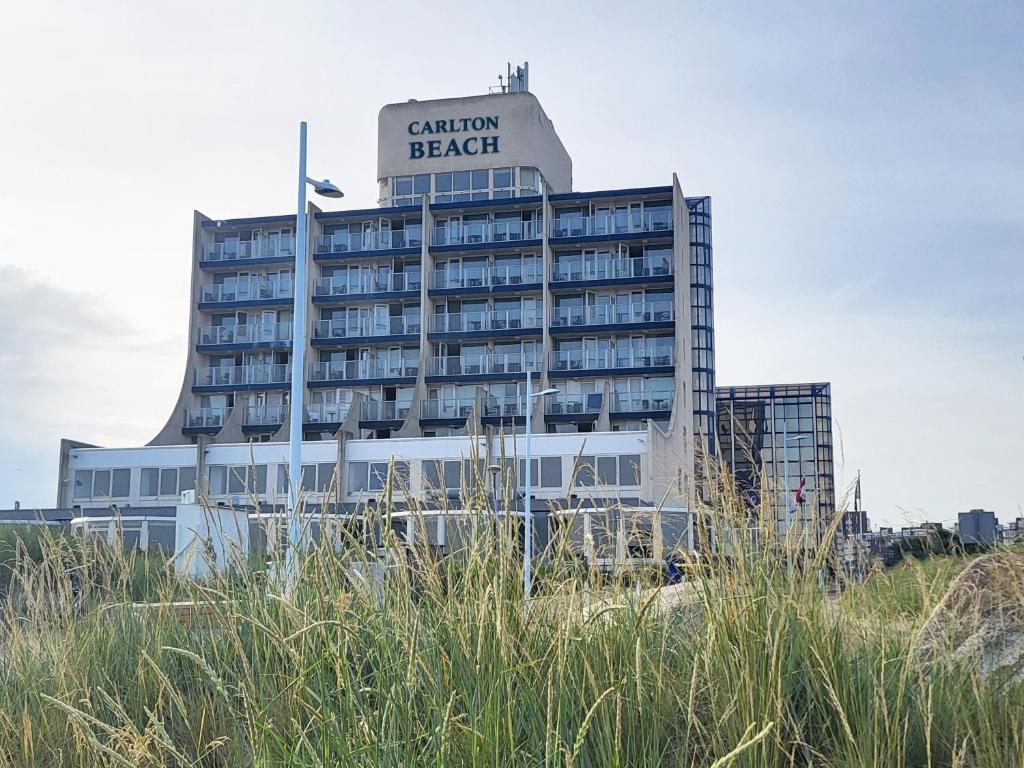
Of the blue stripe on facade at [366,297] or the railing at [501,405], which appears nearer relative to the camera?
the railing at [501,405]

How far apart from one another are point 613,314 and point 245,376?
18.3 m

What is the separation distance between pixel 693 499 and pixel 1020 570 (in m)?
1.65

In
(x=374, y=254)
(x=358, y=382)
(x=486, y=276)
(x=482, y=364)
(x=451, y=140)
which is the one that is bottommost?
(x=358, y=382)

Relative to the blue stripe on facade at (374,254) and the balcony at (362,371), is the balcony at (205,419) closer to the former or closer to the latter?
the balcony at (362,371)

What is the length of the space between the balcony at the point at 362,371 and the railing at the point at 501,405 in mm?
3770

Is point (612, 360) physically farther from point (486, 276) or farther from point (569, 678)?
point (569, 678)

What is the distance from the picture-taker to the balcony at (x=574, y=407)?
5106 cm

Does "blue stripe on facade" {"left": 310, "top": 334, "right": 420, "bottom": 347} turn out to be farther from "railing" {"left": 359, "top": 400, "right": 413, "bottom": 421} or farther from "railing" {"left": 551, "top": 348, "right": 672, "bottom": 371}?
"railing" {"left": 551, "top": 348, "right": 672, "bottom": 371}

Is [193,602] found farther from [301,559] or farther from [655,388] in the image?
[655,388]

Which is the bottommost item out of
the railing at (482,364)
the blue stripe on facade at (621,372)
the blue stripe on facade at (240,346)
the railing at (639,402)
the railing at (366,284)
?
the railing at (639,402)

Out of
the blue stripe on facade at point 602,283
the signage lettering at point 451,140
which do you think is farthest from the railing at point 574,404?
the signage lettering at point 451,140

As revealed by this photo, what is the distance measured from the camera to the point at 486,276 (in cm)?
5441

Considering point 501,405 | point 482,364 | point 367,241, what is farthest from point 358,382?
point 367,241

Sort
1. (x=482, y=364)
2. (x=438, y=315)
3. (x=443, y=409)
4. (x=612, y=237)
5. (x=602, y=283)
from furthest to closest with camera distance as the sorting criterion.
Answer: (x=438, y=315)
(x=612, y=237)
(x=602, y=283)
(x=482, y=364)
(x=443, y=409)
